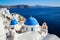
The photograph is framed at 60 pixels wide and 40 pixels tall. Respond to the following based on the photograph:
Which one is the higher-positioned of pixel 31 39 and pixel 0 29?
pixel 0 29

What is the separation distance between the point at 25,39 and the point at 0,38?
731 centimetres

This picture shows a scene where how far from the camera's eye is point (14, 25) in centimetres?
2209

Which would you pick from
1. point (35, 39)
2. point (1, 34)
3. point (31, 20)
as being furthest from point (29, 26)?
point (1, 34)

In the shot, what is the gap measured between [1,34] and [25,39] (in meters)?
7.26

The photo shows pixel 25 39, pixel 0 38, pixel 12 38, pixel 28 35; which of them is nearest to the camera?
pixel 0 38

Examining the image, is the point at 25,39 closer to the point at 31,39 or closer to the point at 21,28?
the point at 31,39

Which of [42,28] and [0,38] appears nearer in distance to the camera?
[0,38]

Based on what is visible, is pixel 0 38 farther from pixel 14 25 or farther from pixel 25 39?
pixel 14 25

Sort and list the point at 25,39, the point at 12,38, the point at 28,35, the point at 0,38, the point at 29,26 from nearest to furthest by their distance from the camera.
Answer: the point at 0,38, the point at 12,38, the point at 25,39, the point at 28,35, the point at 29,26

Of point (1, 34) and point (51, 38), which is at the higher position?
point (1, 34)

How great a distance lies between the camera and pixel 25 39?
49.6ft

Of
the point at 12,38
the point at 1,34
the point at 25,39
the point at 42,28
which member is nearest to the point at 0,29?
the point at 1,34

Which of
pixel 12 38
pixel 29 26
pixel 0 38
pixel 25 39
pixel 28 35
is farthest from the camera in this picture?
pixel 29 26

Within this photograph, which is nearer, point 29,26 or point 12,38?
point 12,38
